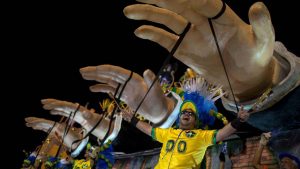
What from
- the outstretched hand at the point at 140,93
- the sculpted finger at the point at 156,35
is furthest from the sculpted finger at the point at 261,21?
the outstretched hand at the point at 140,93

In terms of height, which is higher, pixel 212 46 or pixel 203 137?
pixel 212 46

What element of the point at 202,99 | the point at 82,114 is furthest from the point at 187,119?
the point at 82,114

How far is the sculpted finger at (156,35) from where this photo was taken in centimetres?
232

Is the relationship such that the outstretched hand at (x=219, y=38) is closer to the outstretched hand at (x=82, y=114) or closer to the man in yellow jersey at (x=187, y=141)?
the man in yellow jersey at (x=187, y=141)

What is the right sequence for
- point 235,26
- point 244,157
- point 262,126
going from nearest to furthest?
point 235,26 → point 262,126 → point 244,157

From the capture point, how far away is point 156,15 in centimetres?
213

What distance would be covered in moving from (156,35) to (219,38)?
0.46 meters

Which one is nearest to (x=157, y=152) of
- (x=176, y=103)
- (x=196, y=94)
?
(x=176, y=103)

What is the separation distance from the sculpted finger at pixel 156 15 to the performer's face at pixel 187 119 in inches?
45.8

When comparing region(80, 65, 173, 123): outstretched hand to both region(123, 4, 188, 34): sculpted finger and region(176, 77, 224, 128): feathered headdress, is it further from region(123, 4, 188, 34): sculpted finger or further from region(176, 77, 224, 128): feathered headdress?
region(123, 4, 188, 34): sculpted finger

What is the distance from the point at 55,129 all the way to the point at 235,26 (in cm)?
562

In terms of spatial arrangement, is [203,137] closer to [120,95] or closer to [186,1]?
[120,95]

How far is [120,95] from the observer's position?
3.65m

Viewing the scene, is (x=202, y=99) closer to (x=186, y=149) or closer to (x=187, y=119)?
(x=187, y=119)
